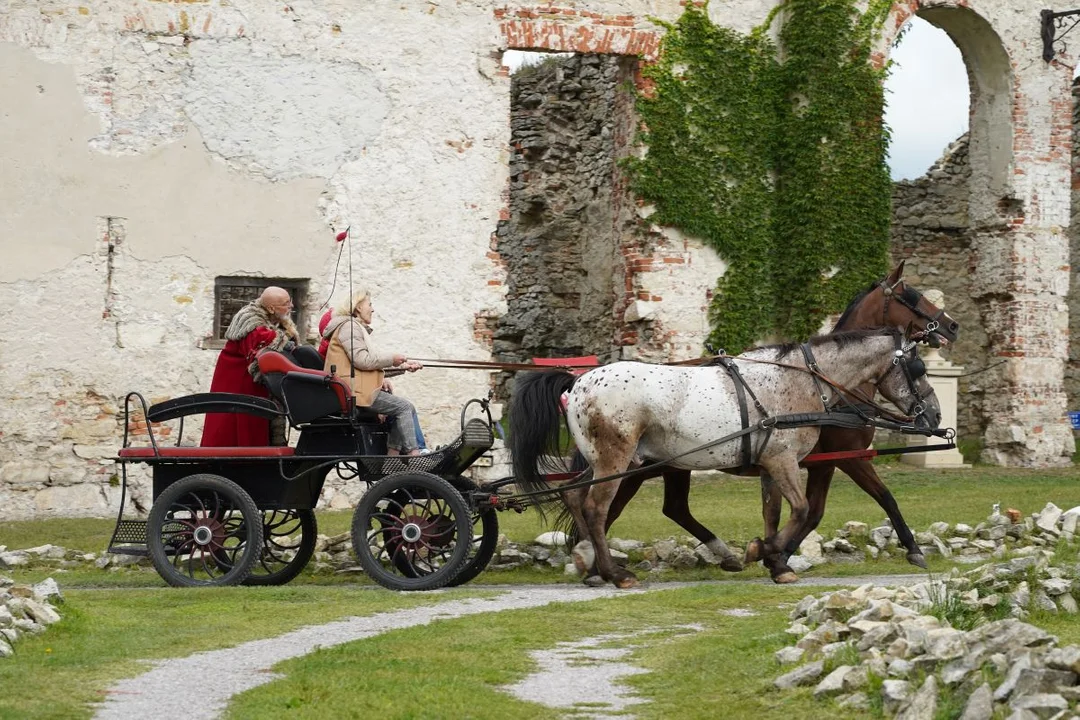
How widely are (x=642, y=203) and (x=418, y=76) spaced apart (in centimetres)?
Answer: 298

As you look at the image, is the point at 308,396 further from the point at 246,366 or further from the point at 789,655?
the point at 789,655

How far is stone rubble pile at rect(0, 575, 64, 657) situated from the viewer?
7520mm

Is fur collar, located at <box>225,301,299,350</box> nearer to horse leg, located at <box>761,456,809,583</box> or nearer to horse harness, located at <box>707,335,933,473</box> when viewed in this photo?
horse harness, located at <box>707,335,933,473</box>

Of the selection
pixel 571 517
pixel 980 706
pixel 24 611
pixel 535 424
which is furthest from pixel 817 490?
pixel 980 706

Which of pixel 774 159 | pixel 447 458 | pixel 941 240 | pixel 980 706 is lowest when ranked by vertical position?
pixel 980 706

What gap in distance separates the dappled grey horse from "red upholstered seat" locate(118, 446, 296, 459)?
→ 1.60 m

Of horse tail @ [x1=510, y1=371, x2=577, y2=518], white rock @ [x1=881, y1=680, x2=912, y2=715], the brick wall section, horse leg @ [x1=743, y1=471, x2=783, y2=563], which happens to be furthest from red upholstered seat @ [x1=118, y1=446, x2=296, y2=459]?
the brick wall section

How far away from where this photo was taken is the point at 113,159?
629 inches

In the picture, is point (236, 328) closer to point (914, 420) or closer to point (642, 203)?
point (914, 420)

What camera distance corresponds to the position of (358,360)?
1059cm

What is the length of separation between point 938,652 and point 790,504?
473 cm

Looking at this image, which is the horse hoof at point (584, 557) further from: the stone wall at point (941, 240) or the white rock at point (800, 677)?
the stone wall at point (941, 240)

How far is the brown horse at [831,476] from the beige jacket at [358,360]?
1.94 m

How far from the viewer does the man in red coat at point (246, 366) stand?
1081 centimetres
